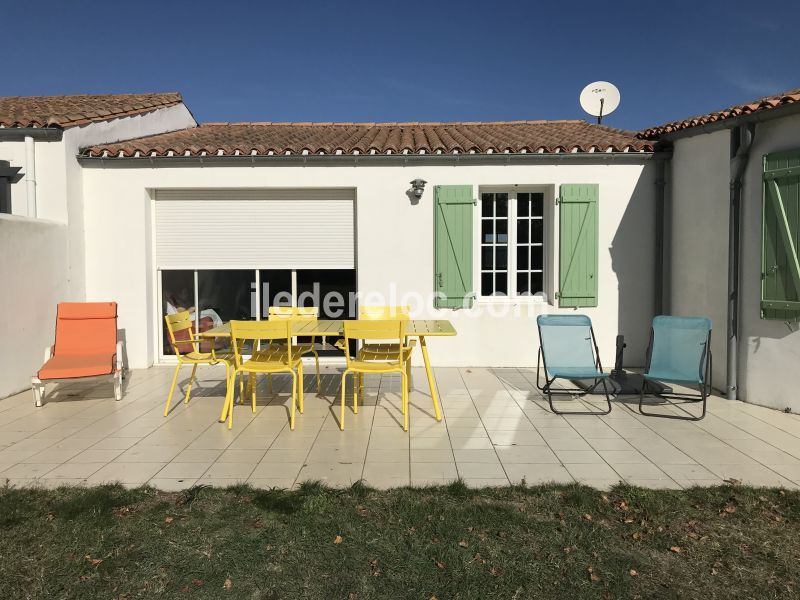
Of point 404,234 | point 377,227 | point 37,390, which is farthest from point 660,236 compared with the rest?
point 37,390

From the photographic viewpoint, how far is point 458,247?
7.51 metres

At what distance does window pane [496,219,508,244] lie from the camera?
7.80 meters

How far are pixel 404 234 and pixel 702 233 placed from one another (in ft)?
12.7

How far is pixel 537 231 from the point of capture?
786 centimetres

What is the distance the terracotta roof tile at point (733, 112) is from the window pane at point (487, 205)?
96.4 inches

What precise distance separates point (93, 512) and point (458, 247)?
551cm

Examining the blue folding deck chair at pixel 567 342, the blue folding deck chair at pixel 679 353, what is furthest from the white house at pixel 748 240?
the blue folding deck chair at pixel 567 342

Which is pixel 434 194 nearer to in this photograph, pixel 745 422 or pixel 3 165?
pixel 745 422

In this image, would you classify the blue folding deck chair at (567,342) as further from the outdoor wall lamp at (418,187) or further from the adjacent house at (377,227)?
the outdoor wall lamp at (418,187)

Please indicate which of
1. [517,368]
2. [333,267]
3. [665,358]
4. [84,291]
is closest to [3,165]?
[84,291]

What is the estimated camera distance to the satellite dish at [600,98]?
954cm

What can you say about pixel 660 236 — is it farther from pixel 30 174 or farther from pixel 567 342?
pixel 30 174

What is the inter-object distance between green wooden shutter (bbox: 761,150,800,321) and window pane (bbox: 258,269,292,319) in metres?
6.00

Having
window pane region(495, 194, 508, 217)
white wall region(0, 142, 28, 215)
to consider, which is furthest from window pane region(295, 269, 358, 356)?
white wall region(0, 142, 28, 215)
